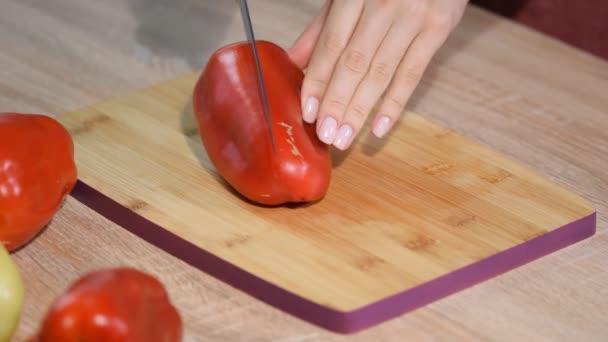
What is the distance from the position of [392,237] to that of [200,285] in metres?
0.26

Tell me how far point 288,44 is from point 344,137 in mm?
599

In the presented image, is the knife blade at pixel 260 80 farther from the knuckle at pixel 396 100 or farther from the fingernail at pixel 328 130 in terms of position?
the knuckle at pixel 396 100

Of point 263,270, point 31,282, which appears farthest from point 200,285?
point 31,282

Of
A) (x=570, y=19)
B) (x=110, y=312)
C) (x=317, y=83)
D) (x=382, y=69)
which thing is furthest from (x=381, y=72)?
(x=570, y=19)

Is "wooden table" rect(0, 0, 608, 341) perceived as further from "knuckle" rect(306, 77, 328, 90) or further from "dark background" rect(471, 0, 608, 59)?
"knuckle" rect(306, 77, 328, 90)

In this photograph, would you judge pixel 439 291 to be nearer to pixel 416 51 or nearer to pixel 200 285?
pixel 200 285

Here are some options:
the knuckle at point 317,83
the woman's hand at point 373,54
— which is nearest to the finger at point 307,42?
the woman's hand at point 373,54

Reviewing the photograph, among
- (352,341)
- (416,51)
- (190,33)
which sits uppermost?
(416,51)

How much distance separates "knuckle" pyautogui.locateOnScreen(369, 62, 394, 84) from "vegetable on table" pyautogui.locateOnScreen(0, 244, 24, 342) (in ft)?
2.08

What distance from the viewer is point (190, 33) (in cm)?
208

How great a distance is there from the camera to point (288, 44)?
6.59ft

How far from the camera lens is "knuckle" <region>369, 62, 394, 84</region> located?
1531 millimetres

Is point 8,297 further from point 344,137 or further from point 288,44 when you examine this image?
point 288,44

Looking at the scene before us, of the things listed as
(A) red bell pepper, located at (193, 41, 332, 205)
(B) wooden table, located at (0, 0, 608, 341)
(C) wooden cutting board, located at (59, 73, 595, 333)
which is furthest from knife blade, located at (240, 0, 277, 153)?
(B) wooden table, located at (0, 0, 608, 341)
